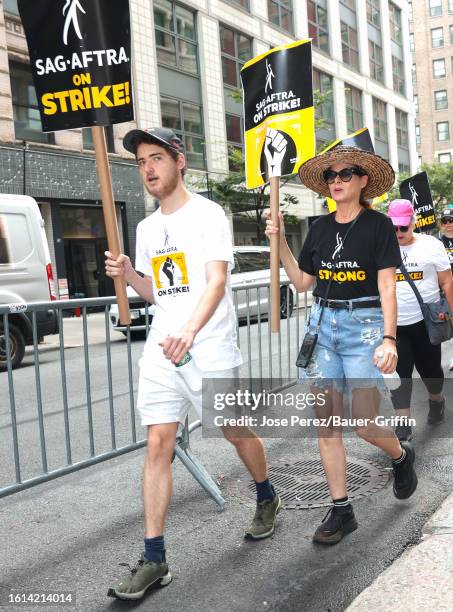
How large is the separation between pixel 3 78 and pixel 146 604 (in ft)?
56.9

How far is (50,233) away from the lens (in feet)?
63.3

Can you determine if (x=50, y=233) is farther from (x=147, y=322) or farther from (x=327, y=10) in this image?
(x=327, y=10)

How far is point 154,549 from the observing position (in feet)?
9.49

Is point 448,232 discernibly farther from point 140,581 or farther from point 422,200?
point 140,581

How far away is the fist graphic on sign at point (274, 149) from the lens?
15.5ft

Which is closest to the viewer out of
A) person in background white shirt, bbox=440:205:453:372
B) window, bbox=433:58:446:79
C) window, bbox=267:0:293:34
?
person in background white shirt, bbox=440:205:453:372

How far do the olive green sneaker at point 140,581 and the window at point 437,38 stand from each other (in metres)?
73.3

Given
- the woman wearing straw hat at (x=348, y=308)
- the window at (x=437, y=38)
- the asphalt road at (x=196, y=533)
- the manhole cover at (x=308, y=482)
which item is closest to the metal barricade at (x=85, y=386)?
the asphalt road at (x=196, y=533)

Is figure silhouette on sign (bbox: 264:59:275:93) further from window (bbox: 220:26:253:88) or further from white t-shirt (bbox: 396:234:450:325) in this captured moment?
window (bbox: 220:26:253:88)

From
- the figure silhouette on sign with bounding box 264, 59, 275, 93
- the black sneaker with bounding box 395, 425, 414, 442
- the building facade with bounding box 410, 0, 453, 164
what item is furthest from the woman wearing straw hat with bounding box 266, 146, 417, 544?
the building facade with bounding box 410, 0, 453, 164

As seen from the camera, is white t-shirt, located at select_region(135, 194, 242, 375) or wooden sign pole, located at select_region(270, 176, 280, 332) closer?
white t-shirt, located at select_region(135, 194, 242, 375)

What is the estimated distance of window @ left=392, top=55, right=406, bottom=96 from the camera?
41.1 meters

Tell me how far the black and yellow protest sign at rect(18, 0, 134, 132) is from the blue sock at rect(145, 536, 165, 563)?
204 cm

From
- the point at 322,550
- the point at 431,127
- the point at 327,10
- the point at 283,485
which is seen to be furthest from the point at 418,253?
the point at 431,127
